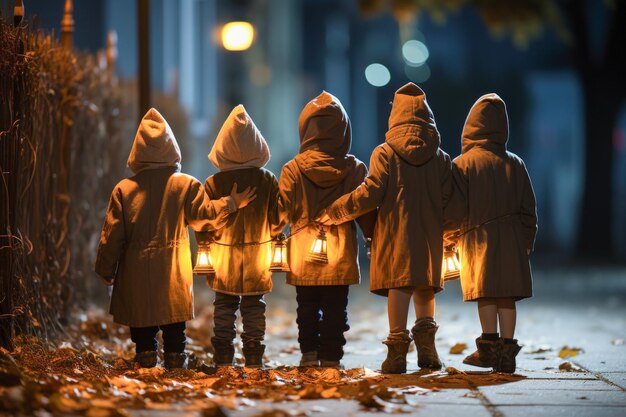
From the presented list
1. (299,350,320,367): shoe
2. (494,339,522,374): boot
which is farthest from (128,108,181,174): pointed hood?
(494,339,522,374): boot

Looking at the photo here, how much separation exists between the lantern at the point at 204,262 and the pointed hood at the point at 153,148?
0.69m

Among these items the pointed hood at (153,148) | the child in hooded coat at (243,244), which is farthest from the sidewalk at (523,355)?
the pointed hood at (153,148)

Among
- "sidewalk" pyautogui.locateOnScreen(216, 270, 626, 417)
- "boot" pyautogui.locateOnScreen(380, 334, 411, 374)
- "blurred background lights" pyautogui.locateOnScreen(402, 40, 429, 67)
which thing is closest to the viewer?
"sidewalk" pyautogui.locateOnScreen(216, 270, 626, 417)

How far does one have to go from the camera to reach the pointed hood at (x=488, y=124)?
8.12 m

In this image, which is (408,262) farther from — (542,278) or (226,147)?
(542,278)

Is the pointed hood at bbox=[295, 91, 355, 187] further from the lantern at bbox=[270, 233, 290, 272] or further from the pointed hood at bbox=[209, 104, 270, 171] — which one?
the lantern at bbox=[270, 233, 290, 272]

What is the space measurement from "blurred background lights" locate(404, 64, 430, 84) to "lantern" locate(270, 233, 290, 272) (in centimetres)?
4988

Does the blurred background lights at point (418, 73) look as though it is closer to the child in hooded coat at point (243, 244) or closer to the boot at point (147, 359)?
the child in hooded coat at point (243, 244)

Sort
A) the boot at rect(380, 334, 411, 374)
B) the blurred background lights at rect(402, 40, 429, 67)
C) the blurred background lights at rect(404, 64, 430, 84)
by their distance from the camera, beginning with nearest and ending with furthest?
the boot at rect(380, 334, 411, 374) < the blurred background lights at rect(404, 64, 430, 84) < the blurred background lights at rect(402, 40, 429, 67)

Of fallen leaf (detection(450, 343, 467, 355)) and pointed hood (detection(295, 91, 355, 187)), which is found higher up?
pointed hood (detection(295, 91, 355, 187))

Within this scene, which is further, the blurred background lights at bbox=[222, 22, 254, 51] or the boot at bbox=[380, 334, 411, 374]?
the blurred background lights at bbox=[222, 22, 254, 51]

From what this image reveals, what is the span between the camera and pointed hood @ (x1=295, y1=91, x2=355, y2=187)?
8031mm

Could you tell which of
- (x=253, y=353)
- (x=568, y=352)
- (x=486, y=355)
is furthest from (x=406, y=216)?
(x=568, y=352)

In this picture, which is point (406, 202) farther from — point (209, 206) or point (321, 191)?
point (209, 206)
